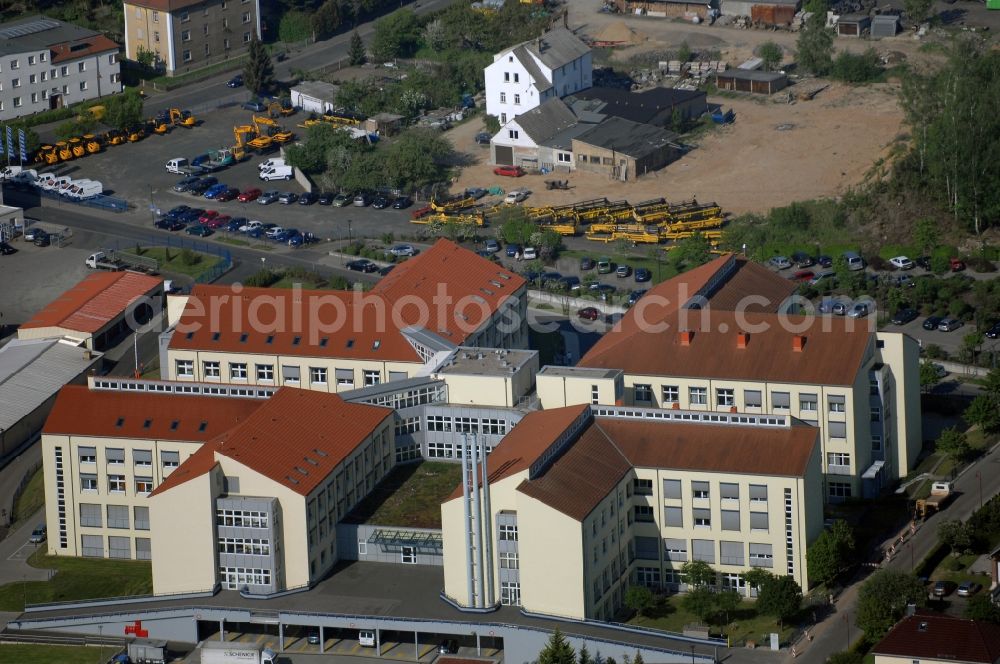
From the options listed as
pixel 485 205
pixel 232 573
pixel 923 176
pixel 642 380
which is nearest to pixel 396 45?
pixel 485 205

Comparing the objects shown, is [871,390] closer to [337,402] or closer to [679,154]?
[337,402]

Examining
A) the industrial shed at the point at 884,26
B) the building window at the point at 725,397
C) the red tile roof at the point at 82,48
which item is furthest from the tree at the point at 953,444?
the red tile roof at the point at 82,48

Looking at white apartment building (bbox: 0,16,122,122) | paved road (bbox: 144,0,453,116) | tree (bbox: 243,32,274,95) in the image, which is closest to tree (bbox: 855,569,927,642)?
tree (bbox: 243,32,274,95)

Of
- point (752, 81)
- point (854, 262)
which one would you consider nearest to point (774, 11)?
point (752, 81)

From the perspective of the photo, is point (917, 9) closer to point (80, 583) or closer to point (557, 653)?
point (80, 583)

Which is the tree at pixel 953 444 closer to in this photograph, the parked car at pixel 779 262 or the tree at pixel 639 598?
the tree at pixel 639 598
